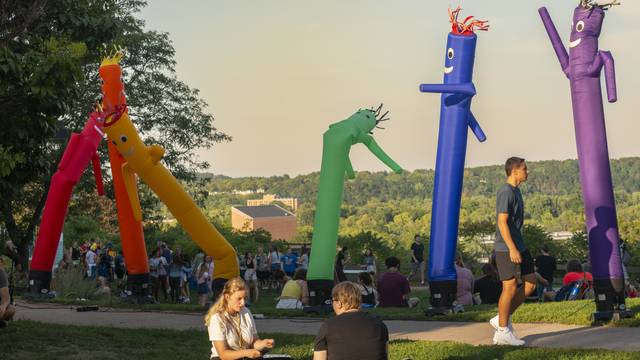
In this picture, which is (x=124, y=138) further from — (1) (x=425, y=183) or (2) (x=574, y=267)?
(1) (x=425, y=183)

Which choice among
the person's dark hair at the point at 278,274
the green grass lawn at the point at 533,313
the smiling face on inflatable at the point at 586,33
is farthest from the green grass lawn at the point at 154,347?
the person's dark hair at the point at 278,274

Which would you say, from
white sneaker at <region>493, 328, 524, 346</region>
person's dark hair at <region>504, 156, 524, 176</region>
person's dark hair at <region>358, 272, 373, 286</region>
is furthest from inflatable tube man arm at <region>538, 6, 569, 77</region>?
person's dark hair at <region>358, 272, 373, 286</region>

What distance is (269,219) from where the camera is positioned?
88.9 meters

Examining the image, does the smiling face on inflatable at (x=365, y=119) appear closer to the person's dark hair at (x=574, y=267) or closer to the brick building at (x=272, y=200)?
the person's dark hair at (x=574, y=267)

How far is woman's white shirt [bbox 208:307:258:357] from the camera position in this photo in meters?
7.77

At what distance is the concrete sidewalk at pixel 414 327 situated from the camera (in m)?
11.0

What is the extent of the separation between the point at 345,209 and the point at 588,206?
94.8 meters

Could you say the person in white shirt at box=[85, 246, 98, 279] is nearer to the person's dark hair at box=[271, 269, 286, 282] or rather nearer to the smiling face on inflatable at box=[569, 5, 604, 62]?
the person's dark hair at box=[271, 269, 286, 282]

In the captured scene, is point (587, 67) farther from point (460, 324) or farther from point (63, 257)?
point (63, 257)

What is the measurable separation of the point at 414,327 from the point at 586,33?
14.2ft

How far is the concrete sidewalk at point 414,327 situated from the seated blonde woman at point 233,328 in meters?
4.04

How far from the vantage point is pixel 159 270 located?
974 inches

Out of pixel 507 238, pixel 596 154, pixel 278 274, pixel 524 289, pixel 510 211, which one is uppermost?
pixel 596 154

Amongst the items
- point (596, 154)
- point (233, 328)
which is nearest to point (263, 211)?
point (596, 154)
